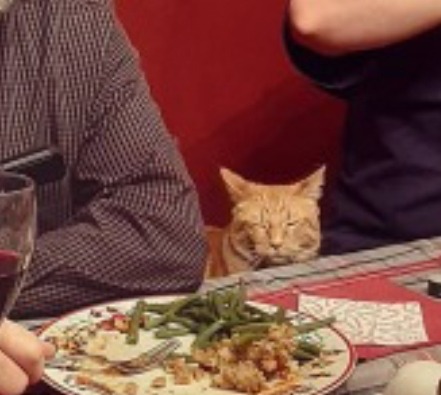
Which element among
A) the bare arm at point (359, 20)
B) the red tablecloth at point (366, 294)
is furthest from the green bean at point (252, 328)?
the bare arm at point (359, 20)

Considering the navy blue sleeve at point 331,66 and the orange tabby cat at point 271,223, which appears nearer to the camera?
the navy blue sleeve at point 331,66

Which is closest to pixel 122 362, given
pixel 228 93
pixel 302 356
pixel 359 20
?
pixel 302 356

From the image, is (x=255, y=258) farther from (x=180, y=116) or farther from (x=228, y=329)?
(x=228, y=329)

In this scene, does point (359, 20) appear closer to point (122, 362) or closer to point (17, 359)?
point (122, 362)

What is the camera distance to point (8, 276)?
857 millimetres

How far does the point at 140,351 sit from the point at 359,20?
0.75m

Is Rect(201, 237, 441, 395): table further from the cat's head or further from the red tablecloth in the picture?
the cat's head

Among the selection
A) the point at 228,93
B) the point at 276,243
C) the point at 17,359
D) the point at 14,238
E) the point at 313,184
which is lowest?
the point at 276,243

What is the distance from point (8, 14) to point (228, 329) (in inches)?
24.8

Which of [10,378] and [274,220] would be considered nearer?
[10,378]

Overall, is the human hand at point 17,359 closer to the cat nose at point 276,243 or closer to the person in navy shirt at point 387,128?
the person in navy shirt at point 387,128

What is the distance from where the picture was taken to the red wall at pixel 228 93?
9.44 feet

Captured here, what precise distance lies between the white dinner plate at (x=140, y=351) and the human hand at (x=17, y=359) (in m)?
0.11

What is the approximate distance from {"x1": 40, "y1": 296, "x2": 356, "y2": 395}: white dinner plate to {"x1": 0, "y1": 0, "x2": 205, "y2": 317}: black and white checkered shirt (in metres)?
0.22
